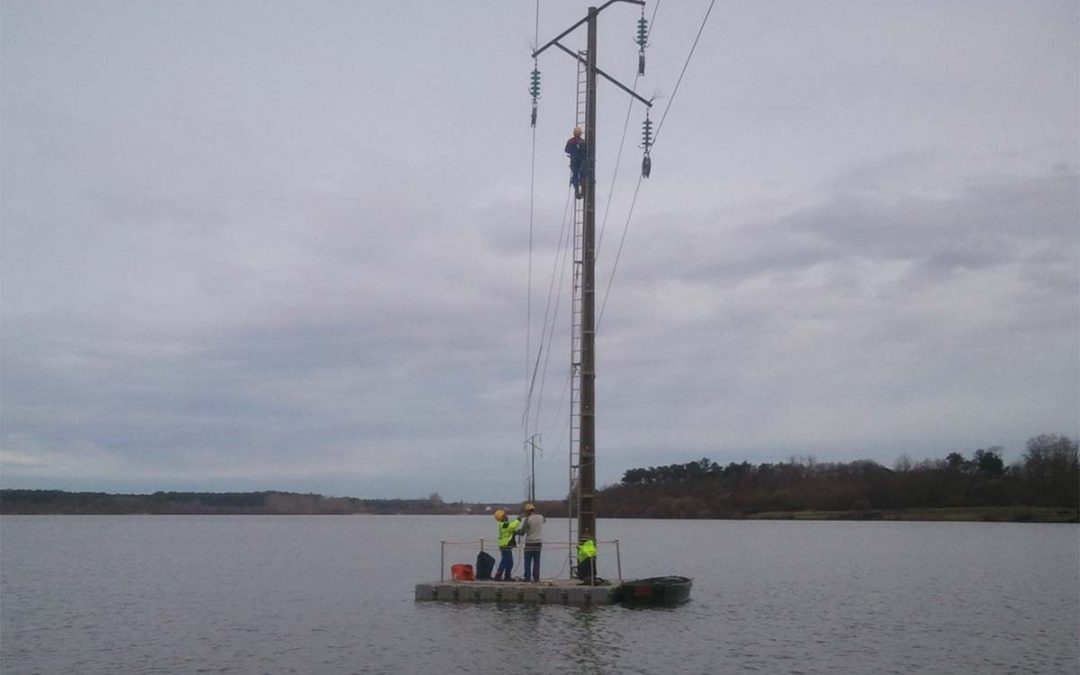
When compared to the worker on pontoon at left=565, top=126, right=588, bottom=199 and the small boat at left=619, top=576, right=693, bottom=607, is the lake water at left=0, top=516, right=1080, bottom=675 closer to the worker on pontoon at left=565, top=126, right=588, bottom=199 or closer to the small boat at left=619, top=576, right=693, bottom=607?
the small boat at left=619, top=576, right=693, bottom=607

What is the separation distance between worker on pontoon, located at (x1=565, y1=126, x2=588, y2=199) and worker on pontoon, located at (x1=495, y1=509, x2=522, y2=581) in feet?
29.8

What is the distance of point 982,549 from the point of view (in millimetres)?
75438

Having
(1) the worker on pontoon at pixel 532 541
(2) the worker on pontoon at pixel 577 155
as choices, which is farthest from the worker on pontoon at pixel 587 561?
(2) the worker on pontoon at pixel 577 155

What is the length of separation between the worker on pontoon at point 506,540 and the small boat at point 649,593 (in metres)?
3.21

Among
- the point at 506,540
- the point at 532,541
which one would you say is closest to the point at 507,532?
the point at 506,540

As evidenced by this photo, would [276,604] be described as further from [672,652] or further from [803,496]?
[803,496]

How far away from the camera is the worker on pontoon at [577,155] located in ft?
97.5

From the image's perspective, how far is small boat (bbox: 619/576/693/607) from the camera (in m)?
27.8

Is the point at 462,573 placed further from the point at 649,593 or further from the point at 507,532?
the point at 649,593

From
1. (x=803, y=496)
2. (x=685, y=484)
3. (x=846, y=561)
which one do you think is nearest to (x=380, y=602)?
(x=846, y=561)

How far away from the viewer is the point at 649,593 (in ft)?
92.1

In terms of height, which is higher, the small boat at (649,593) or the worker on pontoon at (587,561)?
the worker on pontoon at (587,561)

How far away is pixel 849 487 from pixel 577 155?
128394mm

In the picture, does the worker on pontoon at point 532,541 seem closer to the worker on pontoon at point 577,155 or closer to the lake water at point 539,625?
the lake water at point 539,625
